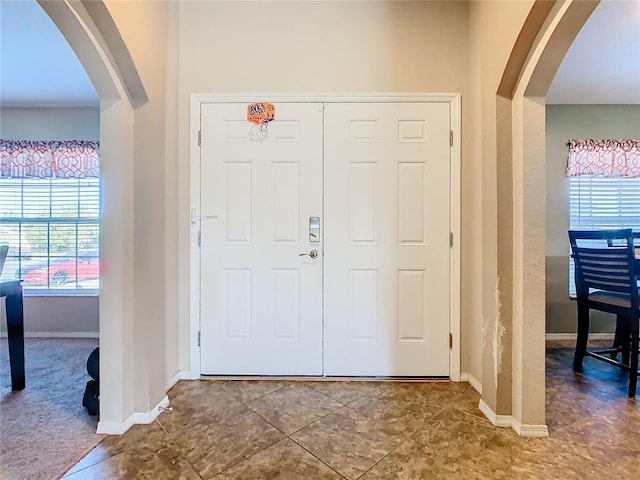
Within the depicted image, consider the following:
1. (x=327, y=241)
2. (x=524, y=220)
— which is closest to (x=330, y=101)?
(x=327, y=241)

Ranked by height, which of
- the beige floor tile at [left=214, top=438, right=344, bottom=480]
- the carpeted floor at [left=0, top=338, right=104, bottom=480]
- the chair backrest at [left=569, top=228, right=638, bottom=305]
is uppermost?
the chair backrest at [left=569, top=228, right=638, bottom=305]

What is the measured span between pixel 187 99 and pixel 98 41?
76 centimetres

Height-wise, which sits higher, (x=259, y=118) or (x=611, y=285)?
(x=259, y=118)

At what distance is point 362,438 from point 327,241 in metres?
1.23

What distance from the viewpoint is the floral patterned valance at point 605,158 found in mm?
3156

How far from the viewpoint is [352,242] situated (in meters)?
2.25

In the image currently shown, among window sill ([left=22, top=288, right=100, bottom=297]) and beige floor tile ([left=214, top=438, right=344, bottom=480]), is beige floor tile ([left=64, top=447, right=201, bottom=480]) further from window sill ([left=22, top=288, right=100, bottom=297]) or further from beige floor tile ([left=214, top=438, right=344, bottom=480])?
window sill ([left=22, top=288, right=100, bottom=297])

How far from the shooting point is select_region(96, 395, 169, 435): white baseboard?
1.65 meters

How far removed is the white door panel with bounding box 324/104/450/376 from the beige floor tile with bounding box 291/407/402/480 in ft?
1.70

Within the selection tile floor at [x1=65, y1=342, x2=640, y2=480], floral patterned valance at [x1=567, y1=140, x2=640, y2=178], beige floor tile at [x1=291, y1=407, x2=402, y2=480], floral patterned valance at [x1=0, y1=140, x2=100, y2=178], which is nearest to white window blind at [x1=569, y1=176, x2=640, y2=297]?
floral patterned valance at [x1=567, y1=140, x2=640, y2=178]

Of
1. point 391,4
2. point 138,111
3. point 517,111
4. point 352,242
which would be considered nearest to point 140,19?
point 138,111

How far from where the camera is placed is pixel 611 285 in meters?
2.23

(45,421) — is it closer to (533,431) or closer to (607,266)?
(533,431)

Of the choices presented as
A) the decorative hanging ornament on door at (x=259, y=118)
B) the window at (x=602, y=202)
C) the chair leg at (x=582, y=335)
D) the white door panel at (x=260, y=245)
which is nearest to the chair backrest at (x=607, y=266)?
the chair leg at (x=582, y=335)
